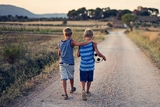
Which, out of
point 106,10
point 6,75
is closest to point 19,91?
point 6,75

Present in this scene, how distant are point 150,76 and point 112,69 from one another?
1.57 meters

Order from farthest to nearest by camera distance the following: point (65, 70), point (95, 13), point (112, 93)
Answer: point (95, 13), point (112, 93), point (65, 70)

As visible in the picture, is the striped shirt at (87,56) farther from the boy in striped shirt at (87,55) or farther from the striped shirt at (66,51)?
the striped shirt at (66,51)

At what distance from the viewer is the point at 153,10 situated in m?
147

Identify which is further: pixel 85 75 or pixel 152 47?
pixel 152 47

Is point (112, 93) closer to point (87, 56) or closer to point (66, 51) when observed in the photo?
point (87, 56)

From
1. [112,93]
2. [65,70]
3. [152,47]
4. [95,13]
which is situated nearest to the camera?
[65,70]

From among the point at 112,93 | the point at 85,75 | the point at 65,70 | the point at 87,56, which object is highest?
the point at 87,56

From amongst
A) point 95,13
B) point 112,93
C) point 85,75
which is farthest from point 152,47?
point 95,13

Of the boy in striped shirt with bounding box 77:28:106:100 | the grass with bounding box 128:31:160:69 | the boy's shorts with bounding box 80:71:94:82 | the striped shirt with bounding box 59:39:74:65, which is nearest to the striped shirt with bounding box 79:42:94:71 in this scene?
the boy in striped shirt with bounding box 77:28:106:100

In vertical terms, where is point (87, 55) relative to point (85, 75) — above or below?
above

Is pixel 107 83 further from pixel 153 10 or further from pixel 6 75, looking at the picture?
pixel 153 10

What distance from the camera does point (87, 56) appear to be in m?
5.51

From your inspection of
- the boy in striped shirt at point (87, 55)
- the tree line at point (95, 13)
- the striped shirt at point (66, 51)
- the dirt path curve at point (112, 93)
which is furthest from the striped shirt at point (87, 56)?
the tree line at point (95, 13)
